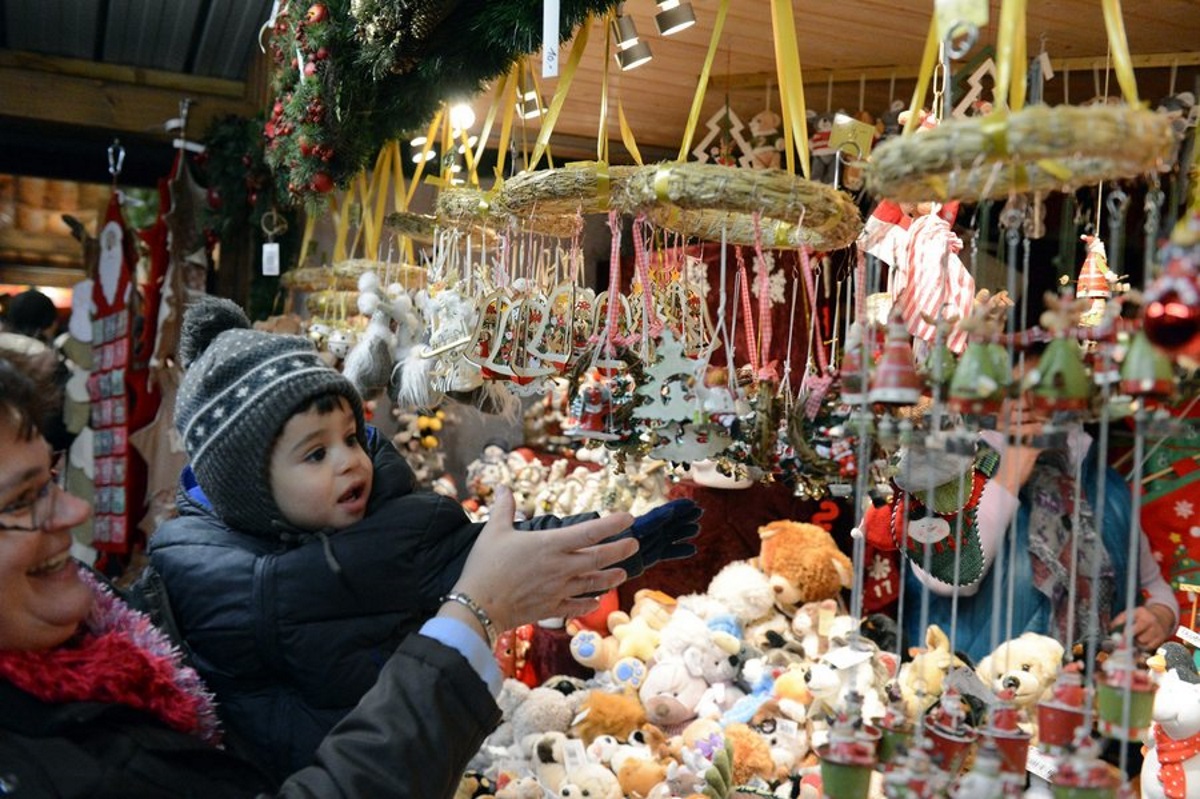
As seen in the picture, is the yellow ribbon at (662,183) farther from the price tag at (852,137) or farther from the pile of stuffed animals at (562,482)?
the pile of stuffed animals at (562,482)

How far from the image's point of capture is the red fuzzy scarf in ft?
3.43

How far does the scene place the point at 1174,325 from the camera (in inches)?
27.4

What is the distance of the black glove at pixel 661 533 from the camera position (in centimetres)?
138

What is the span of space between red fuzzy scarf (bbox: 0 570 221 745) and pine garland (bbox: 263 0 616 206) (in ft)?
3.45

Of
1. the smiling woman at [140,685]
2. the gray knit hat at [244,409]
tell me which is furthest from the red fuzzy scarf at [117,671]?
the gray knit hat at [244,409]

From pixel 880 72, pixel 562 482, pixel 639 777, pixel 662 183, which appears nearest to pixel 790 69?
pixel 662 183

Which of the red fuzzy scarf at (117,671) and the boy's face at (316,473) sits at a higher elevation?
the boy's face at (316,473)

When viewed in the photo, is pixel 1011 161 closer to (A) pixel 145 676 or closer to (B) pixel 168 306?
(A) pixel 145 676

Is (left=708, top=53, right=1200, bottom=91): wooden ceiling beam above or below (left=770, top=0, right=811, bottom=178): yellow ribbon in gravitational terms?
above

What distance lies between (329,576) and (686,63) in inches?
74.0

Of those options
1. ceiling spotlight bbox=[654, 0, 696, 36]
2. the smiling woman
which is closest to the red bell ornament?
the smiling woman

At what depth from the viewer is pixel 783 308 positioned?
3123 millimetres

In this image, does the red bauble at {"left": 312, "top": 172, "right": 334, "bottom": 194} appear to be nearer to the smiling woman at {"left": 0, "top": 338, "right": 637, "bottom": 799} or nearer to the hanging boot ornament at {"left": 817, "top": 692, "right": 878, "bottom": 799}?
the smiling woman at {"left": 0, "top": 338, "right": 637, "bottom": 799}

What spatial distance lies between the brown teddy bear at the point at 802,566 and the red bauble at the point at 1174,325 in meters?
2.06
